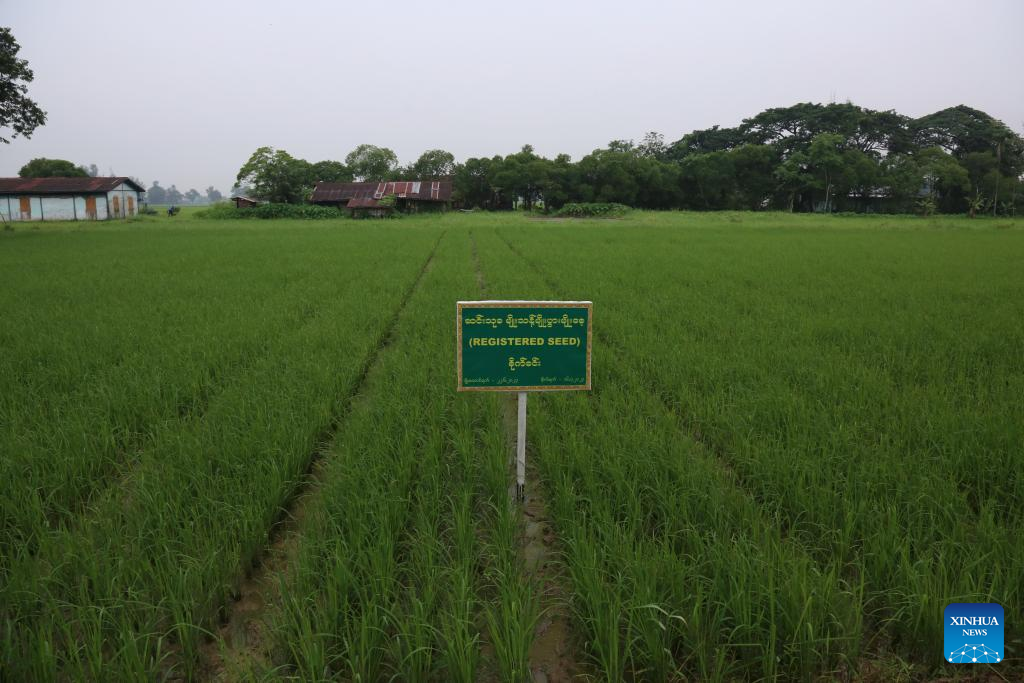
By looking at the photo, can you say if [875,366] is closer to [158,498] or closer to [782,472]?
[782,472]

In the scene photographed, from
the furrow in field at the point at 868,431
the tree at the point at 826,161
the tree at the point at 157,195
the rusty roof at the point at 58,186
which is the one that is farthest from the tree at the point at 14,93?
the tree at the point at 157,195

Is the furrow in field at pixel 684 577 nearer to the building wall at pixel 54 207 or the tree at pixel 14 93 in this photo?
the tree at pixel 14 93

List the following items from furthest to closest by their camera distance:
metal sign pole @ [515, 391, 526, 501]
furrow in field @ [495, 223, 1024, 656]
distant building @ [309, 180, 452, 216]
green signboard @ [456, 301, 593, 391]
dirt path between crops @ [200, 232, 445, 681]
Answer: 1. distant building @ [309, 180, 452, 216]
2. metal sign pole @ [515, 391, 526, 501]
3. green signboard @ [456, 301, 593, 391]
4. furrow in field @ [495, 223, 1024, 656]
5. dirt path between crops @ [200, 232, 445, 681]

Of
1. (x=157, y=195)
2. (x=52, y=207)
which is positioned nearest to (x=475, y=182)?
(x=52, y=207)

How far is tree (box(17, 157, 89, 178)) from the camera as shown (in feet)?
171

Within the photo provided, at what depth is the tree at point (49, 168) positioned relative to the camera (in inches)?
2050

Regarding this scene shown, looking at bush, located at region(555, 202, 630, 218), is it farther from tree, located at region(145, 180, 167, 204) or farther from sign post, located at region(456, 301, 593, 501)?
tree, located at region(145, 180, 167, 204)

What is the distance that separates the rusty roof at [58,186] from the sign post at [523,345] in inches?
1792

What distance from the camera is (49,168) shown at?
52.5 m

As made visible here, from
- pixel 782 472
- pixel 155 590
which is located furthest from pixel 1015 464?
pixel 155 590

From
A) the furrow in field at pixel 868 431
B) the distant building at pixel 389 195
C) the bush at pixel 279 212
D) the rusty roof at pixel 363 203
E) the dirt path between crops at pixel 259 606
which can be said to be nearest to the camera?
the dirt path between crops at pixel 259 606

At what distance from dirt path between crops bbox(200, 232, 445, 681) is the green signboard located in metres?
1.07

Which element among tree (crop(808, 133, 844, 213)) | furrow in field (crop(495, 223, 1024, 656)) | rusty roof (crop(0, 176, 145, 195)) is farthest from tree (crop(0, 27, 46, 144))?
tree (crop(808, 133, 844, 213))

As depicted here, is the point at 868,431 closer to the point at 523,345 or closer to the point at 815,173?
the point at 523,345
